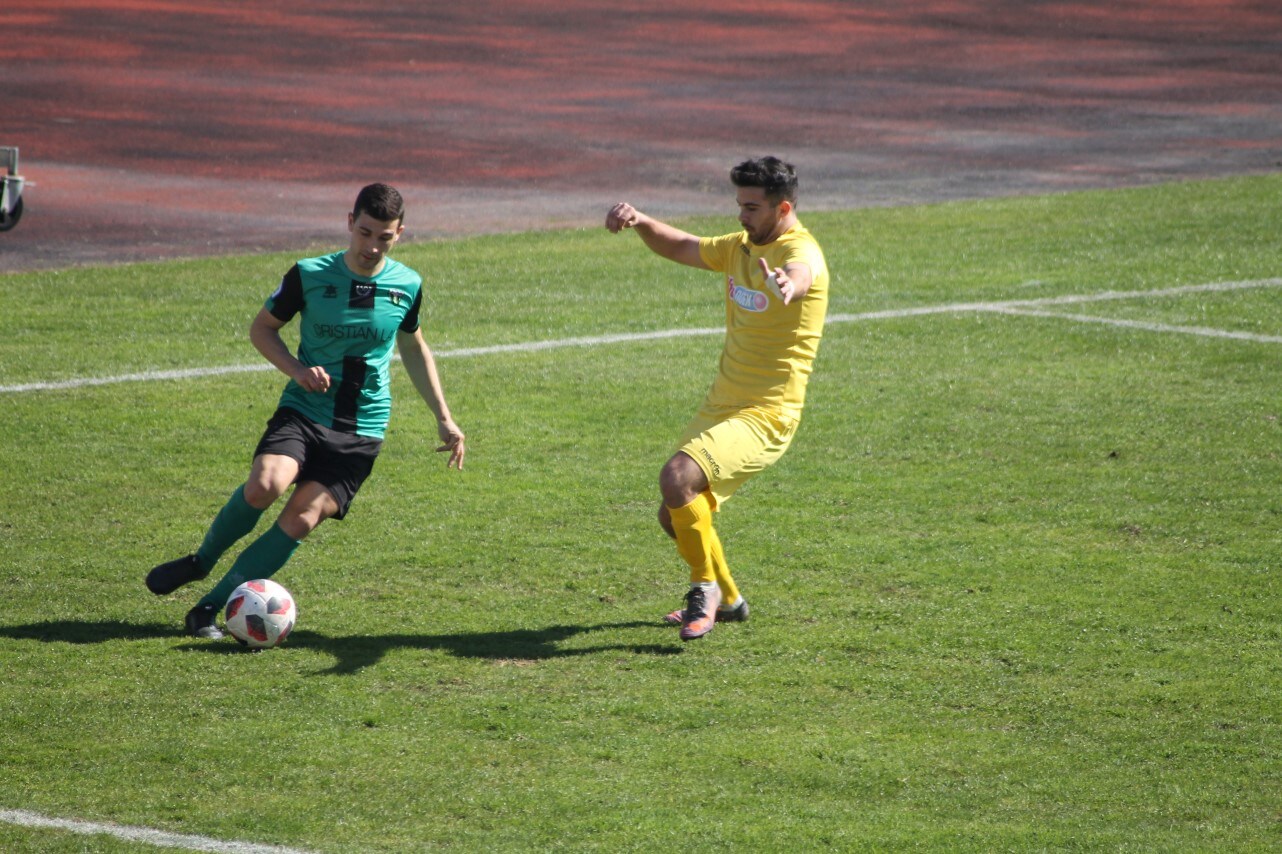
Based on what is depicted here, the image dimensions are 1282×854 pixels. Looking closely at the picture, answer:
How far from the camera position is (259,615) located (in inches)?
260

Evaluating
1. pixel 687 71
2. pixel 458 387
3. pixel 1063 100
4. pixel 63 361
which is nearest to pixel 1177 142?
pixel 1063 100

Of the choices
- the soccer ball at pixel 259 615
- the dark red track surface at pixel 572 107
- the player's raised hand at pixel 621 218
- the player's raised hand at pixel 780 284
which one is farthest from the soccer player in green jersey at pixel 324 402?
the dark red track surface at pixel 572 107

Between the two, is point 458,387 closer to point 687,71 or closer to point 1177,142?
point 1177,142

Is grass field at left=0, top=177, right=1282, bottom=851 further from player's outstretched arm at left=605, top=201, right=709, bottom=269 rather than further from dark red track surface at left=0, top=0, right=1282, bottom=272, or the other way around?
dark red track surface at left=0, top=0, right=1282, bottom=272

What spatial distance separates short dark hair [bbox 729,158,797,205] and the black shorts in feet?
6.25

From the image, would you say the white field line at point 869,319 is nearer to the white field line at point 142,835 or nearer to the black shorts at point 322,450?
the black shorts at point 322,450

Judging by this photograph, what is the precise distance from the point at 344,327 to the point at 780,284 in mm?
1842

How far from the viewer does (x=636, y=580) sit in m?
7.66

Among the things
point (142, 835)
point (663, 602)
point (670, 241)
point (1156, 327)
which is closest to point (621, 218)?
point (670, 241)

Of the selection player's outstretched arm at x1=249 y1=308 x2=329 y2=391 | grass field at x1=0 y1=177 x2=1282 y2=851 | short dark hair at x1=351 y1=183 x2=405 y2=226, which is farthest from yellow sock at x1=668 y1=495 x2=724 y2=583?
short dark hair at x1=351 y1=183 x2=405 y2=226

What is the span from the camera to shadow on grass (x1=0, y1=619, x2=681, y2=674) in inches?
263

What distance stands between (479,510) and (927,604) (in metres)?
2.52

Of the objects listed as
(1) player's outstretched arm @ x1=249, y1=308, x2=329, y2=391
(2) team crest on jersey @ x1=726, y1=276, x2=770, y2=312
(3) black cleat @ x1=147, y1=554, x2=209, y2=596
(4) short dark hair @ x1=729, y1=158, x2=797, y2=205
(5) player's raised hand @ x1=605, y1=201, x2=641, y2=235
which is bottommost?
(3) black cleat @ x1=147, y1=554, x2=209, y2=596

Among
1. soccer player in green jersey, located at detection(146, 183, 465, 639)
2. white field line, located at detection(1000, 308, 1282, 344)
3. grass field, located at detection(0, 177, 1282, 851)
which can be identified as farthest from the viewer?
white field line, located at detection(1000, 308, 1282, 344)
